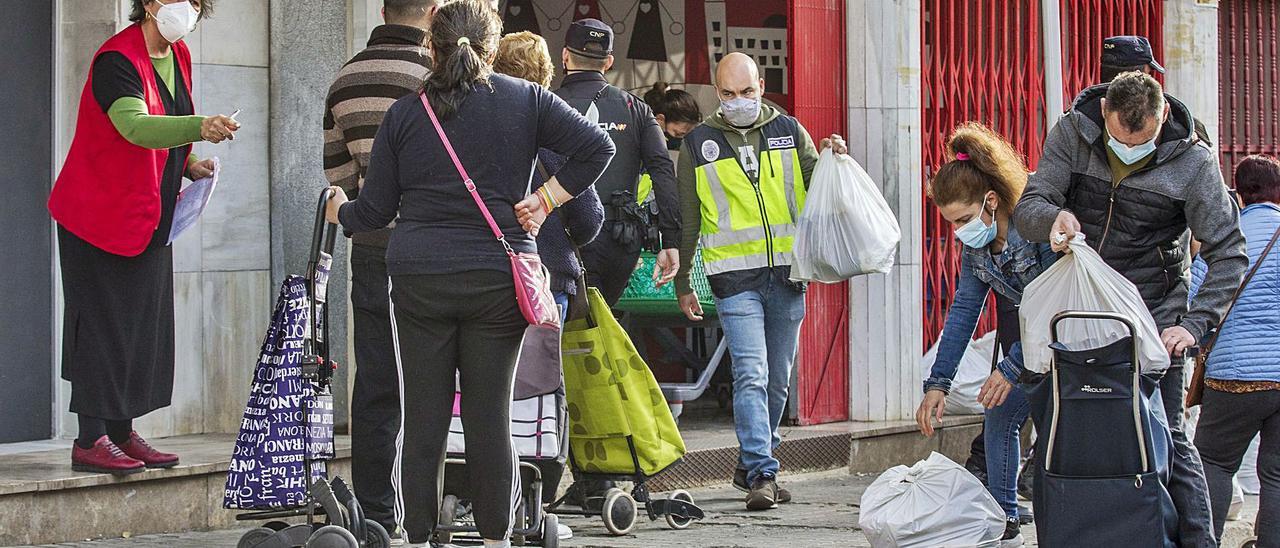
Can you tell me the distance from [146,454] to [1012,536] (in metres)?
3.36

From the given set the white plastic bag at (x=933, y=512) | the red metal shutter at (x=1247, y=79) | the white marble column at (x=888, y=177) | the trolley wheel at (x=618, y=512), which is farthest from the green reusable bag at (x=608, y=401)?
the red metal shutter at (x=1247, y=79)

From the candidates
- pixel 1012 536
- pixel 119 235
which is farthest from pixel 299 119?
pixel 1012 536

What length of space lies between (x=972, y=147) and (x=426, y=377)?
7.61 ft

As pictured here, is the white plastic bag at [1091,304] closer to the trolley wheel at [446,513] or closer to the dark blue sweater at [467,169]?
the dark blue sweater at [467,169]

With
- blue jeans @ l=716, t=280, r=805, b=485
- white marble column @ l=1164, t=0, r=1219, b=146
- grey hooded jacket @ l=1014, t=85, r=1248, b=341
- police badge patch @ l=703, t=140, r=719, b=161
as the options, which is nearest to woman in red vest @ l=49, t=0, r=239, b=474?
police badge patch @ l=703, t=140, r=719, b=161

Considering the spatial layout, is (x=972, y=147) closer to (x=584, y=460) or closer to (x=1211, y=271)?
(x=1211, y=271)

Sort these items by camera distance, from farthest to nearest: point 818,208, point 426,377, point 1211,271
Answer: point 818,208 < point 1211,271 < point 426,377

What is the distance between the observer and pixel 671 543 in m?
6.80

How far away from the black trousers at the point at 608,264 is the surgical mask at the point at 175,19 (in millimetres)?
1780

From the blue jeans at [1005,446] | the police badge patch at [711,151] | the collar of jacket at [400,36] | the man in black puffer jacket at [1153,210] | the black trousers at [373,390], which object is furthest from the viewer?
the police badge patch at [711,151]

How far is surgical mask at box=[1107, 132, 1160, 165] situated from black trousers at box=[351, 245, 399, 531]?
2.51 m

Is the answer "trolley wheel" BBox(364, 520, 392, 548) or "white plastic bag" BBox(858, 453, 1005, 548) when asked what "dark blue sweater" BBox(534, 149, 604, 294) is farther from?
"white plastic bag" BBox(858, 453, 1005, 548)

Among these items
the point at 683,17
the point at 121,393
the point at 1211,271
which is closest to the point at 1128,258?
the point at 1211,271

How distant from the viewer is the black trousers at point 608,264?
7188 millimetres
